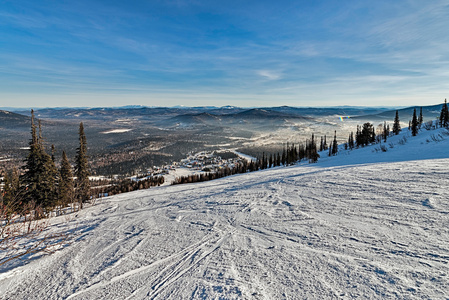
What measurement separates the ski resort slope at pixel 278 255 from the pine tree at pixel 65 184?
24.2 meters

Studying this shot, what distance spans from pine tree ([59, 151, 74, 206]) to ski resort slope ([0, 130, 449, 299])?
79.4 ft

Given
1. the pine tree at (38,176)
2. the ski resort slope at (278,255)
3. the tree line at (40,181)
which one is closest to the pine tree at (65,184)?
the tree line at (40,181)

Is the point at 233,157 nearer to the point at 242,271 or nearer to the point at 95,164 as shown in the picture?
the point at 95,164

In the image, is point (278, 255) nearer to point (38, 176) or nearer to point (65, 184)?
point (38, 176)

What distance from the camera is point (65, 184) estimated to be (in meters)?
29.3

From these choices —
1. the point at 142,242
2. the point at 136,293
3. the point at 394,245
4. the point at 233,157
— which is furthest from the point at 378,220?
the point at 233,157

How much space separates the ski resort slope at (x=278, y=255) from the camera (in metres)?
4.28

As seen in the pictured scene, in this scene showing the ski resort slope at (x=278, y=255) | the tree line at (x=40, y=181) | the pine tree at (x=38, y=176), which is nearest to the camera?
the ski resort slope at (x=278, y=255)

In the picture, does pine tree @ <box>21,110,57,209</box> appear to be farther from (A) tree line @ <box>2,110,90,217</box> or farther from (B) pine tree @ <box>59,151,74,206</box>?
(B) pine tree @ <box>59,151,74,206</box>

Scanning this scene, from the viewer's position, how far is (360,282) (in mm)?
4145

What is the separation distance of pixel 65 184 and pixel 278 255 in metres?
34.5

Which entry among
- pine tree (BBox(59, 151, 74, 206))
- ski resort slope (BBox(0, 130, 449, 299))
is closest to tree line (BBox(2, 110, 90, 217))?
pine tree (BBox(59, 151, 74, 206))

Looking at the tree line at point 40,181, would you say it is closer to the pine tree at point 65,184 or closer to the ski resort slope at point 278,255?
the pine tree at point 65,184

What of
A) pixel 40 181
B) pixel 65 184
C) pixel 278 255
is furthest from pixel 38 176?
pixel 278 255
